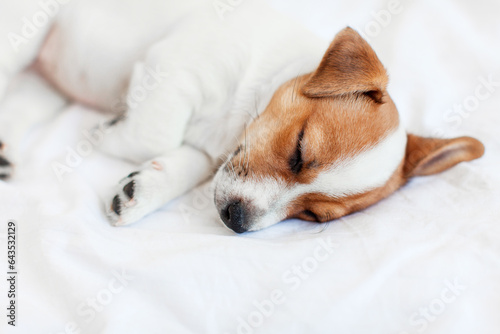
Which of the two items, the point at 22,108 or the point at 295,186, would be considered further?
the point at 22,108

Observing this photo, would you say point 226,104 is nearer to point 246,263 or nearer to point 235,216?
point 235,216

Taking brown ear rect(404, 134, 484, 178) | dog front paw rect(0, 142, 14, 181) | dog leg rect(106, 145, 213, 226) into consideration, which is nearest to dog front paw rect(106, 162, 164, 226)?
dog leg rect(106, 145, 213, 226)

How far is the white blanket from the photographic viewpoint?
142cm

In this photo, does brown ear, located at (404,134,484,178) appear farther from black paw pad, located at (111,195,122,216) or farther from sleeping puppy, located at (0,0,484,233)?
black paw pad, located at (111,195,122,216)

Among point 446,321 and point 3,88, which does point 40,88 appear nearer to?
point 3,88

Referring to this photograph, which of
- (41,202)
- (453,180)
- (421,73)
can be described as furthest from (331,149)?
(421,73)

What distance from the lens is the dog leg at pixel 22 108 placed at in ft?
7.14

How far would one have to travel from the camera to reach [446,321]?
1411mm

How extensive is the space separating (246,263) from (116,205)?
2.22 ft

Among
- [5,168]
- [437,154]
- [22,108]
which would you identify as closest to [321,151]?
[437,154]

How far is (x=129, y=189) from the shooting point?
1.89 m

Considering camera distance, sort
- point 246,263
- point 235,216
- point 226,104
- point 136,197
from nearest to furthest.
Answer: point 246,263, point 235,216, point 136,197, point 226,104

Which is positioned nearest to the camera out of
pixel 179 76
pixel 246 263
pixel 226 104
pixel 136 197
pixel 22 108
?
pixel 246 263

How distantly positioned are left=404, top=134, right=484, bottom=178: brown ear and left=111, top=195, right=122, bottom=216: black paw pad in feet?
4.65
